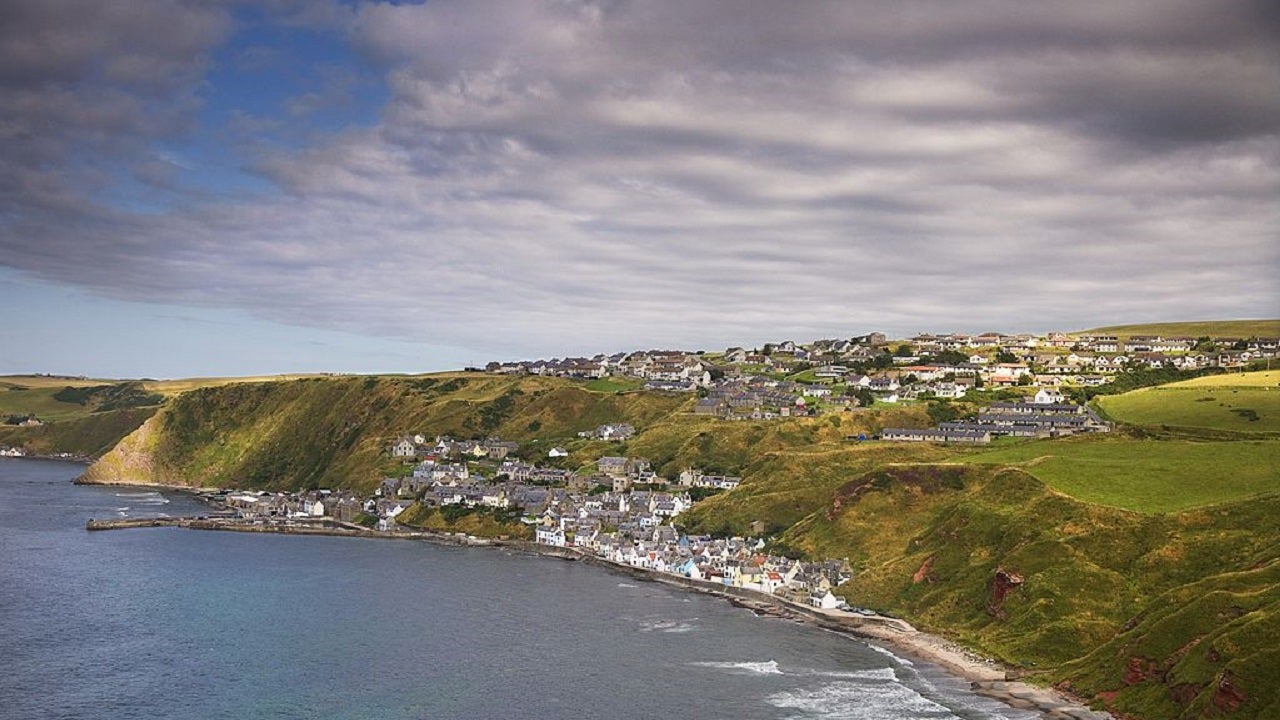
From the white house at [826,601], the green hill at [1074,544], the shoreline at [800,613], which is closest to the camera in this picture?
the green hill at [1074,544]

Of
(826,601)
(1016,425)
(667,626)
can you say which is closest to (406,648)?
(667,626)

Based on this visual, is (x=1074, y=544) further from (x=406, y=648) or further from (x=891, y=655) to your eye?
(x=406, y=648)

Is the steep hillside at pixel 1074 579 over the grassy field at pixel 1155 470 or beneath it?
beneath

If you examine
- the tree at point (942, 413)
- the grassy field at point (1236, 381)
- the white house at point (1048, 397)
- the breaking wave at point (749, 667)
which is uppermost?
the grassy field at point (1236, 381)

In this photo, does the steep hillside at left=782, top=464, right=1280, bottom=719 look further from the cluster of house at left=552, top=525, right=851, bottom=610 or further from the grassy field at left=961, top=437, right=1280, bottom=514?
the grassy field at left=961, top=437, right=1280, bottom=514

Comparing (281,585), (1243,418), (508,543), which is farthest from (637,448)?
(1243,418)

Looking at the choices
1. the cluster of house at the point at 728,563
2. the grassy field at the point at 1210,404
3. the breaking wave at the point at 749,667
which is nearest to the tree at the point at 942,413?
the grassy field at the point at 1210,404

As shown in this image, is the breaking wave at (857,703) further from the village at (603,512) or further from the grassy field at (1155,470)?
the grassy field at (1155,470)
